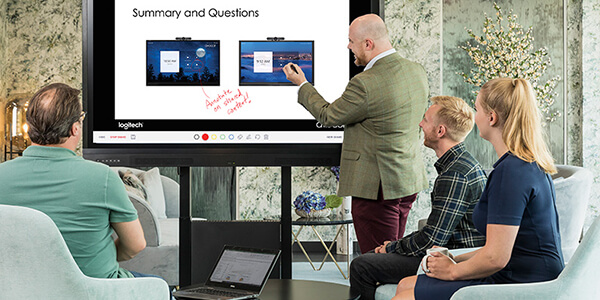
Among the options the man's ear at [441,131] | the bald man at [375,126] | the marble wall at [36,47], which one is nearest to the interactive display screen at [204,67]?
the bald man at [375,126]

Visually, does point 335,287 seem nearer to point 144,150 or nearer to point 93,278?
point 93,278

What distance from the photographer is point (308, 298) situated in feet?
6.99

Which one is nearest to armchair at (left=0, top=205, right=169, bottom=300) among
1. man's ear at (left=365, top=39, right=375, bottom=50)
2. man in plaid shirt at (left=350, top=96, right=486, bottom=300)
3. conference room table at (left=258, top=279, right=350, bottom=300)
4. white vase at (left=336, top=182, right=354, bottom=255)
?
conference room table at (left=258, top=279, right=350, bottom=300)

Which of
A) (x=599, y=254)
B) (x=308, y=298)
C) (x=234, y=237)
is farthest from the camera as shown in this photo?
(x=234, y=237)

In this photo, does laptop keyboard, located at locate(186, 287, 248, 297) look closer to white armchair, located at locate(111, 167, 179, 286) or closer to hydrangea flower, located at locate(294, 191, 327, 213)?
white armchair, located at locate(111, 167, 179, 286)

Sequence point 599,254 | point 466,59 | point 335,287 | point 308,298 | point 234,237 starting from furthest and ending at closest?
point 466,59 → point 234,237 → point 335,287 → point 308,298 → point 599,254

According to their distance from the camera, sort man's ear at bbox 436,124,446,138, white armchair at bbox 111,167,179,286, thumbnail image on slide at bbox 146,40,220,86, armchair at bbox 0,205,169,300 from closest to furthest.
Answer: armchair at bbox 0,205,169,300, man's ear at bbox 436,124,446,138, thumbnail image on slide at bbox 146,40,220,86, white armchair at bbox 111,167,179,286

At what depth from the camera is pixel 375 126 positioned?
2734 millimetres

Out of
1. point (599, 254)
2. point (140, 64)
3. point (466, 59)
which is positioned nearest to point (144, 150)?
point (140, 64)

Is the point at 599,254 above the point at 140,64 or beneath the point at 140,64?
beneath

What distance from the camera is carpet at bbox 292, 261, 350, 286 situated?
4.86 meters

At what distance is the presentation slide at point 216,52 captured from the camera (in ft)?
9.40

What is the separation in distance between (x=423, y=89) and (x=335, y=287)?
41.0 inches

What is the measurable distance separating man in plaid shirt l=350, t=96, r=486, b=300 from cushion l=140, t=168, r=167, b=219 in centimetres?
237
